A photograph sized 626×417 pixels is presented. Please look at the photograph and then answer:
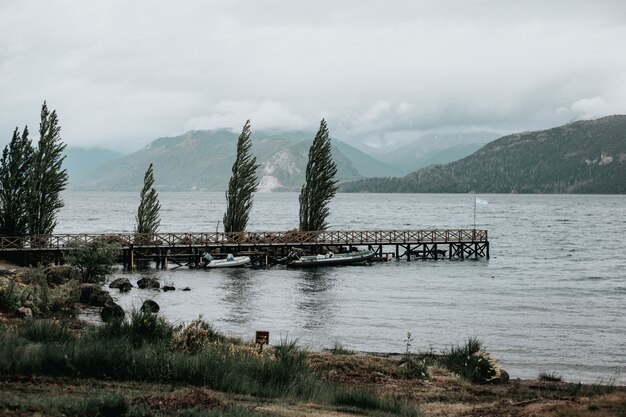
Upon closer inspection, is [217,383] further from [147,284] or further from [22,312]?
[147,284]

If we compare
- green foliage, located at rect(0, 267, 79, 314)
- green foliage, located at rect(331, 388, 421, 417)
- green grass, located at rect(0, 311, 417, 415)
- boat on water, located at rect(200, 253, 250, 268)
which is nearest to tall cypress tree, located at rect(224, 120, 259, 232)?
boat on water, located at rect(200, 253, 250, 268)

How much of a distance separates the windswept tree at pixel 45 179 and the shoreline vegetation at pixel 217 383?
1518 inches

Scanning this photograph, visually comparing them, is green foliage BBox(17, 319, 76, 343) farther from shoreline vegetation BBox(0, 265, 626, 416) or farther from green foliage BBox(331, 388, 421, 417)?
green foliage BBox(331, 388, 421, 417)

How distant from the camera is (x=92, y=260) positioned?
41500 millimetres

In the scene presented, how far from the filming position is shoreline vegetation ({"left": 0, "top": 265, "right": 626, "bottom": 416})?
11352mm

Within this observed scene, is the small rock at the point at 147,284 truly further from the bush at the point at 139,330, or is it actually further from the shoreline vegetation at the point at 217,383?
the bush at the point at 139,330

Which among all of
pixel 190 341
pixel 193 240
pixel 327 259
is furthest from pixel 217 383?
pixel 193 240

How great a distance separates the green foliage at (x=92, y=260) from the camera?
4128 centimetres

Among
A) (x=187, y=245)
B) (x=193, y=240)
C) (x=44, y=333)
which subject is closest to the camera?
(x=44, y=333)

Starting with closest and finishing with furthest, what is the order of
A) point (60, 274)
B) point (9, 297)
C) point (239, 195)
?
point (9, 297) → point (60, 274) → point (239, 195)

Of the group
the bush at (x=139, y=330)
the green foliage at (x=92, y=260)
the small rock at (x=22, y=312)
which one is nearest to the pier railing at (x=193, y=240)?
the green foliage at (x=92, y=260)

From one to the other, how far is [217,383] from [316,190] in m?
57.5

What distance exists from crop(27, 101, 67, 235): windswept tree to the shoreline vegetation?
126 feet

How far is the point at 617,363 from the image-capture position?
81.7 feet
